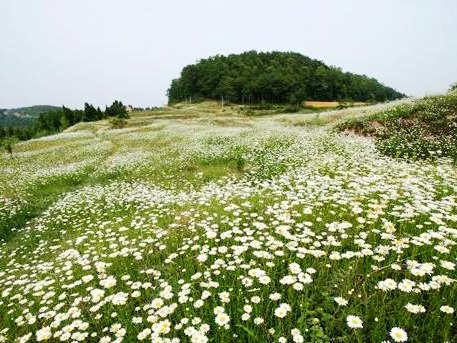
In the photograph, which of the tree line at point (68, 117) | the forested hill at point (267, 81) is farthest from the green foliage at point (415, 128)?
the forested hill at point (267, 81)

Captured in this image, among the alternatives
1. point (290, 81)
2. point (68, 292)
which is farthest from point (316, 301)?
point (290, 81)

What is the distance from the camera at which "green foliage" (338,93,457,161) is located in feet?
57.5

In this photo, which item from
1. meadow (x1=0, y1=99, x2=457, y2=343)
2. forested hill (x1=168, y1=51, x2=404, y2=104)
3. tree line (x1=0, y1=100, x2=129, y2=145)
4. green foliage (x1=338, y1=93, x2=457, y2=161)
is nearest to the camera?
meadow (x1=0, y1=99, x2=457, y2=343)

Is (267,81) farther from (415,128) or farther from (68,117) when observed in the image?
(415,128)

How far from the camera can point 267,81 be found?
115000mm

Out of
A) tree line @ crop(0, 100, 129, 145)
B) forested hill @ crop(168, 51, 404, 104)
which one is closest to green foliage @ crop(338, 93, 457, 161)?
tree line @ crop(0, 100, 129, 145)

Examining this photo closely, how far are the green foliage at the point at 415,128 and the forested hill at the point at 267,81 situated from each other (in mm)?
82189

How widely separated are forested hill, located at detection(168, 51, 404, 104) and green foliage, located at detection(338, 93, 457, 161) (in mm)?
82189

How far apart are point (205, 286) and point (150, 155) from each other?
878 inches

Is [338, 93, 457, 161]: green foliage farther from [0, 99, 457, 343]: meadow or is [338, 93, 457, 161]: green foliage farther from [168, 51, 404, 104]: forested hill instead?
[168, 51, 404, 104]: forested hill

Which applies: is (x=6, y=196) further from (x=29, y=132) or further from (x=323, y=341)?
(x=29, y=132)

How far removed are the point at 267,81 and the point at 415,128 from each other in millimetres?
97034

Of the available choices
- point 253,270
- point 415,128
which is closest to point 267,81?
point 415,128

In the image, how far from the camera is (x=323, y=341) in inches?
167
